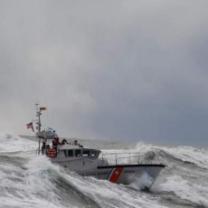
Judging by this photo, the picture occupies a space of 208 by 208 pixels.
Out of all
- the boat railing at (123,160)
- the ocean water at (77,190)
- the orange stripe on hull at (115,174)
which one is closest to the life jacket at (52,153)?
the ocean water at (77,190)

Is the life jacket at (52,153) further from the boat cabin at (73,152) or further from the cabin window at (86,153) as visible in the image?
the cabin window at (86,153)

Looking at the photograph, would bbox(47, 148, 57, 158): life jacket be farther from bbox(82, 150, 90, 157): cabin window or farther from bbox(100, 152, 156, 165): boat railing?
bbox(100, 152, 156, 165): boat railing

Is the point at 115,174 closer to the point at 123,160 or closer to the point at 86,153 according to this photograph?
the point at 86,153

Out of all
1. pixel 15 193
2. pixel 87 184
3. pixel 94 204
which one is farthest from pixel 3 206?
pixel 87 184

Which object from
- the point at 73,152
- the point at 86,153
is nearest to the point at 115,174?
the point at 86,153

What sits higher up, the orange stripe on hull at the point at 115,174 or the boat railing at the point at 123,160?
the boat railing at the point at 123,160

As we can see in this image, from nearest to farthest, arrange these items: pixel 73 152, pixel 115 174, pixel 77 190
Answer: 1. pixel 77 190
2. pixel 73 152
3. pixel 115 174

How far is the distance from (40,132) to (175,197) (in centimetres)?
946

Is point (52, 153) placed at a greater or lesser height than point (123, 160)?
lesser

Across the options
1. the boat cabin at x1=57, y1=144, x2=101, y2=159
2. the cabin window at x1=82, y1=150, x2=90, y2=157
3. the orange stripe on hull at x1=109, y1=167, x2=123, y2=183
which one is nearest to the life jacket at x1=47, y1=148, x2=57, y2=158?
the boat cabin at x1=57, y1=144, x2=101, y2=159

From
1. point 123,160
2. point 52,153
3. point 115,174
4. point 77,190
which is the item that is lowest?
point 77,190

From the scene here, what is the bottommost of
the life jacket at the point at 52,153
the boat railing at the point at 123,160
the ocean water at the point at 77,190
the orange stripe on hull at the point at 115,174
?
the ocean water at the point at 77,190

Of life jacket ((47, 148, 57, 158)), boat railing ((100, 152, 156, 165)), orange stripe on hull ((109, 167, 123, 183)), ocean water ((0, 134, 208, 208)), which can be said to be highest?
boat railing ((100, 152, 156, 165))

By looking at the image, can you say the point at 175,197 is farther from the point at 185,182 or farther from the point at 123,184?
the point at 185,182
